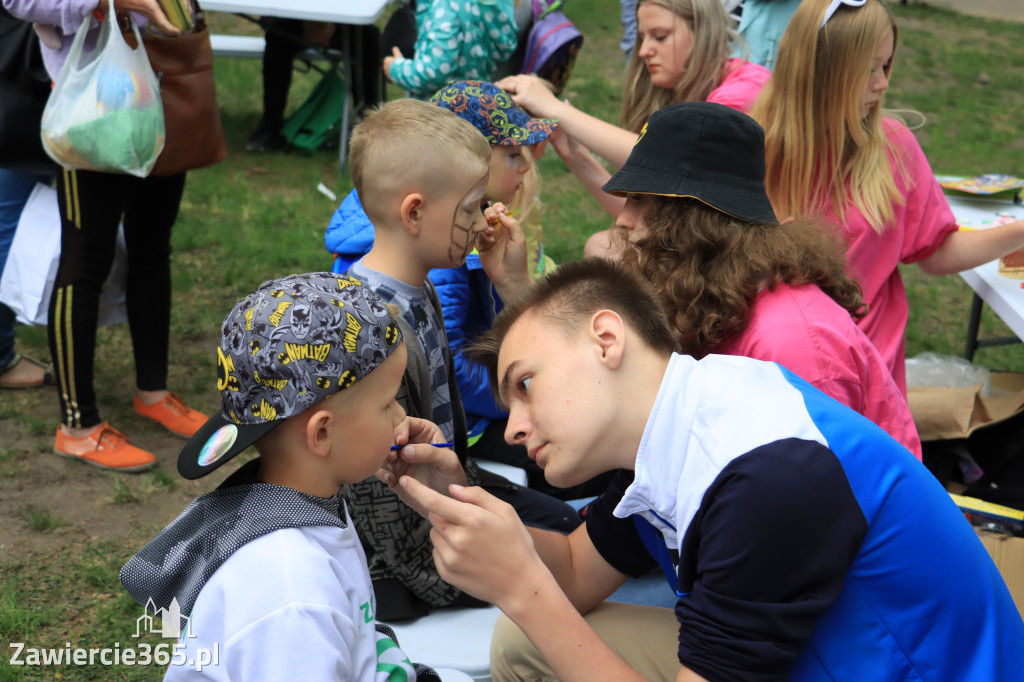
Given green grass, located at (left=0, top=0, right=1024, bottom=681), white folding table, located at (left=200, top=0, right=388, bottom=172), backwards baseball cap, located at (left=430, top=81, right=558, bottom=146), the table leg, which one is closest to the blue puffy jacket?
backwards baseball cap, located at (left=430, top=81, right=558, bottom=146)

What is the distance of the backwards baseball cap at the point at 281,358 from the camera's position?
1.31 metres

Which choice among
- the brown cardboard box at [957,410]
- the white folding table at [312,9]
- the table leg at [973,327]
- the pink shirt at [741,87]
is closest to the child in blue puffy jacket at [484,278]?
the pink shirt at [741,87]

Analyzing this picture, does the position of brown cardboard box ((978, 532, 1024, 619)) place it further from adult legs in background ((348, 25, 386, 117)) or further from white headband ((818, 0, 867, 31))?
adult legs in background ((348, 25, 386, 117))

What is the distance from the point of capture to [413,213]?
6.79ft

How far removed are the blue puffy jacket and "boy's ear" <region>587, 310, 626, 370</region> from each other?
37.4 inches

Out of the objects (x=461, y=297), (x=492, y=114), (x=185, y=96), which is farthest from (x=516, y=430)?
(x=185, y=96)

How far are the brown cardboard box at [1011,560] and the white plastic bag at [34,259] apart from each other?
2.85 metres

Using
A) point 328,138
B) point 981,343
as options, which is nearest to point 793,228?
point 981,343

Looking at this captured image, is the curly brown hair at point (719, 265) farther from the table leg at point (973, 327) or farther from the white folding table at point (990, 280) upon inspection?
the table leg at point (973, 327)

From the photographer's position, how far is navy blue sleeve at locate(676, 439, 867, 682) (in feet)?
3.84

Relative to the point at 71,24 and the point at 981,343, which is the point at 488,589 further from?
the point at 981,343

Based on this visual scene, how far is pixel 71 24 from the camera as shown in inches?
101

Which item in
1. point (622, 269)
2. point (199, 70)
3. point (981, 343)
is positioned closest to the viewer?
point (622, 269)

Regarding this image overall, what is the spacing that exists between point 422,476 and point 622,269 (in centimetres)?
55
